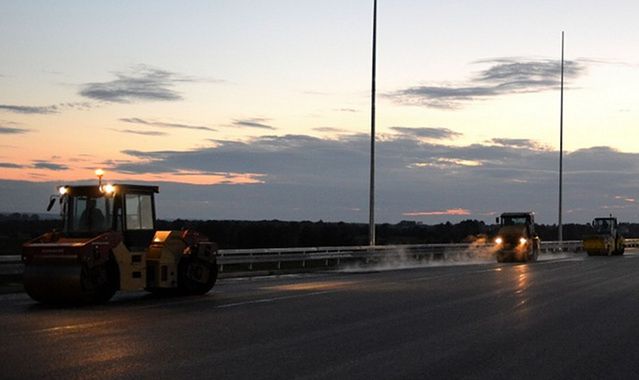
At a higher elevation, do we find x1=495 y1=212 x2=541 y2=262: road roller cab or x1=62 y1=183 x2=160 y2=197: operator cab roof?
x1=62 y1=183 x2=160 y2=197: operator cab roof

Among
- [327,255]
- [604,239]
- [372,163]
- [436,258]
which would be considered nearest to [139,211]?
[327,255]

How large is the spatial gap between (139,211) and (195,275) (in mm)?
2167

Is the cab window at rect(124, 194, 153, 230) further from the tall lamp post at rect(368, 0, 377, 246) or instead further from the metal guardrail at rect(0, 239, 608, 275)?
the tall lamp post at rect(368, 0, 377, 246)

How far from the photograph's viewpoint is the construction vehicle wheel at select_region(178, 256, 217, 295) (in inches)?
818

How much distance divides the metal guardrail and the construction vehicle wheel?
16.3 feet

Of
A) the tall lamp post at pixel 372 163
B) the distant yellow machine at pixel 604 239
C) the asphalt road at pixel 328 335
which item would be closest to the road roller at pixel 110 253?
the asphalt road at pixel 328 335

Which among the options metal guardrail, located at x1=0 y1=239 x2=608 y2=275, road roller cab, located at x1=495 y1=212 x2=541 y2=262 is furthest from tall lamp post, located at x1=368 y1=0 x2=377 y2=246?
road roller cab, located at x1=495 y1=212 x2=541 y2=262

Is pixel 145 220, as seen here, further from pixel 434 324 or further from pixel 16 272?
pixel 434 324

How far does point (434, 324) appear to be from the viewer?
1512cm

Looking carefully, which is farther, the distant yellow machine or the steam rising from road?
the distant yellow machine

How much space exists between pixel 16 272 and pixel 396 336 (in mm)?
13282

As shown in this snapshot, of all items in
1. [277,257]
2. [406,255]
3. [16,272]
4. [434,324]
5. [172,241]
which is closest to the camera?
[434,324]

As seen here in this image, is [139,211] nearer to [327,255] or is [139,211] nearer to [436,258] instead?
[327,255]

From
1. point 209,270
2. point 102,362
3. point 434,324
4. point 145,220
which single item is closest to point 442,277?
point 209,270
